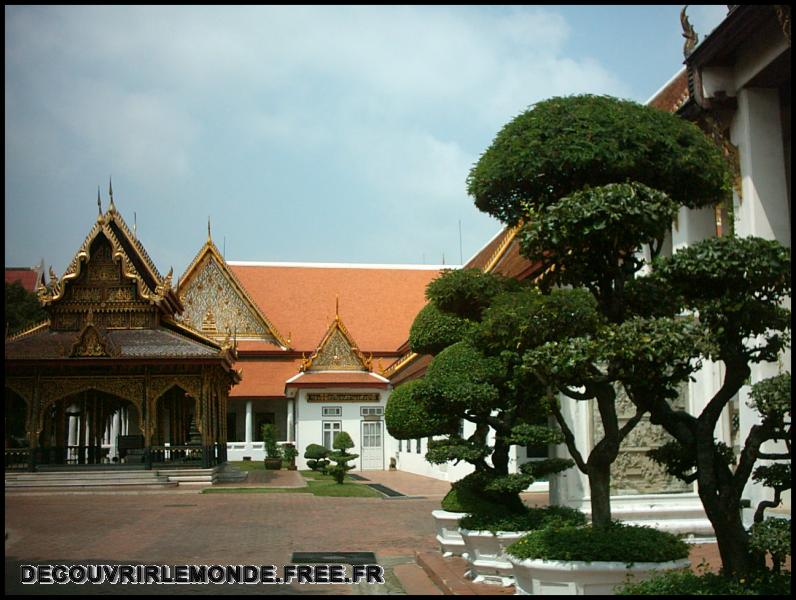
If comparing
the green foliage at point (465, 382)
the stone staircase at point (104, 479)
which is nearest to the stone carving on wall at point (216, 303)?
the stone staircase at point (104, 479)

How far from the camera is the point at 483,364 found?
348 inches

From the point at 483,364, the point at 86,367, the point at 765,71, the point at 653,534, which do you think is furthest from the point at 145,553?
the point at 86,367

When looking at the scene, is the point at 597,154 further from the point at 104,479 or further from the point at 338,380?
the point at 338,380

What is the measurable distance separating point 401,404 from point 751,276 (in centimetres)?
555

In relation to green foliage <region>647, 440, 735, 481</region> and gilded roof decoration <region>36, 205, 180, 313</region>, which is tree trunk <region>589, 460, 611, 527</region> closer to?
green foliage <region>647, 440, 735, 481</region>

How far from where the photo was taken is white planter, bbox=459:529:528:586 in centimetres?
831

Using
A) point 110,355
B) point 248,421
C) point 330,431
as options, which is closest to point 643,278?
point 110,355

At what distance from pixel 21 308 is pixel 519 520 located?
27.8 meters

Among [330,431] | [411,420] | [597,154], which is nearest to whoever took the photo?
[597,154]

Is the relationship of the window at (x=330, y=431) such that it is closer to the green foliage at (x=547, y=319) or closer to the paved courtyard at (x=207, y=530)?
the paved courtyard at (x=207, y=530)

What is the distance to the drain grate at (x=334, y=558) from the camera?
33.2 feet

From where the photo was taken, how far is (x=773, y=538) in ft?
18.6

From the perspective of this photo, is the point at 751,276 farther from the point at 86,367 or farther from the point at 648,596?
the point at 86,367

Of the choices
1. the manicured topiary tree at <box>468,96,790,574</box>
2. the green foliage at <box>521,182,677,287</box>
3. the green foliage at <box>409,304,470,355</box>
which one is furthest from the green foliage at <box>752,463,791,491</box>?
the green foliage at <box>409,304,470,355</box>
